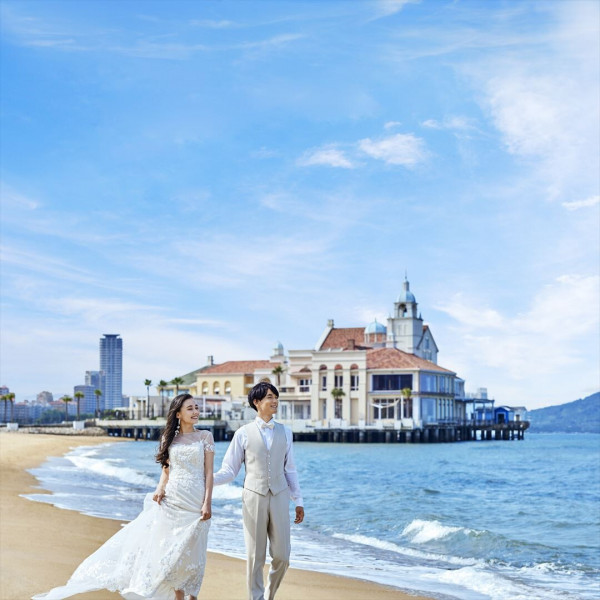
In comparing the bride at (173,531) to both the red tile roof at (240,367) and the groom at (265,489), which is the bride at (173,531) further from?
the red tile roof at (240,367)

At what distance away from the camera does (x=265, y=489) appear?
676 centimetres

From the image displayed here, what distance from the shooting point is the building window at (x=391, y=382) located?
291 ft

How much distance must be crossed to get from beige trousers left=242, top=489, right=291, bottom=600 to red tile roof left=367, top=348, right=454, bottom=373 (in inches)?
3232

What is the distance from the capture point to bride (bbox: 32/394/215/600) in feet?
22.1

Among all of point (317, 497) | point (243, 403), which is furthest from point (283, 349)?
point (317, 497)

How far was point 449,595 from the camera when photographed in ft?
36.3

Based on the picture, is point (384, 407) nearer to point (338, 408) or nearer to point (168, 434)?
point (338, 408)

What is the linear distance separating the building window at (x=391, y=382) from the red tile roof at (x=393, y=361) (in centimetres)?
102

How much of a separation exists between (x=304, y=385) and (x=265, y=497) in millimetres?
89326

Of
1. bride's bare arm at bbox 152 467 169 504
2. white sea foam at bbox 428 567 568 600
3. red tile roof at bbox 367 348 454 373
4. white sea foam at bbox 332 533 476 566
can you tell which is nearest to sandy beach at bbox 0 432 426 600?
white sea foam at bbox 428 567 568 600

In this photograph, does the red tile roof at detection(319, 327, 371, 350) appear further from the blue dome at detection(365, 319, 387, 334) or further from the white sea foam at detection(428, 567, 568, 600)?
the white sea foam at detection(428, 567, 568, 600)

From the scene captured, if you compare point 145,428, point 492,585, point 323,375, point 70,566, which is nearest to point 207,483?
point 70,566

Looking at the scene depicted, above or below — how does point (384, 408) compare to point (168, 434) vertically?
below

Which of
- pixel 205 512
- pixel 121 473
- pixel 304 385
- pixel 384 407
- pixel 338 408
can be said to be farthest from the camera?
pixel 304 385
